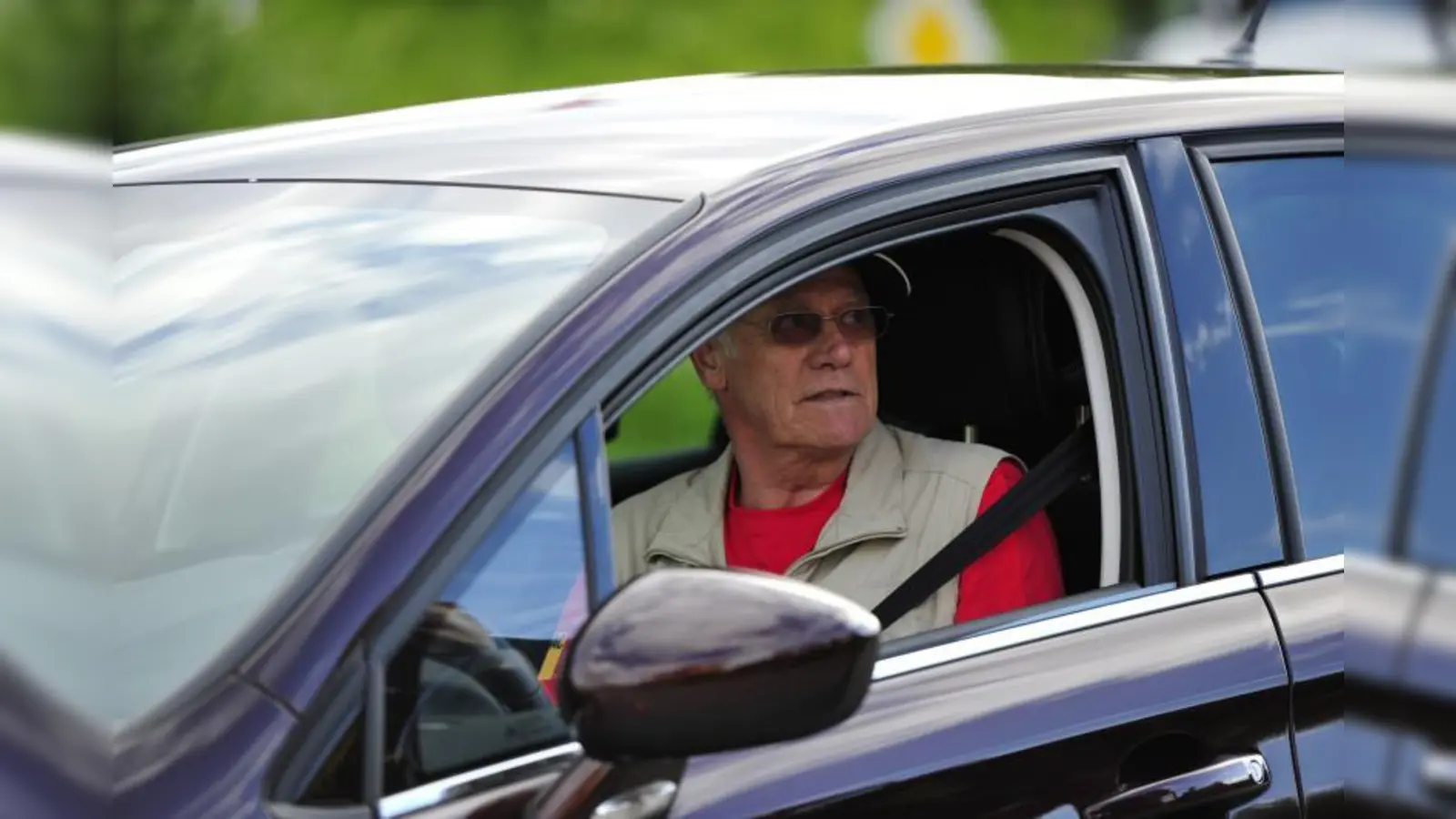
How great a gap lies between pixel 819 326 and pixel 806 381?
0.11m

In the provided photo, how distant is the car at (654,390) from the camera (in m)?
1.84

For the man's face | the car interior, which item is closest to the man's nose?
the man's face

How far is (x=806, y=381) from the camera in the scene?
119 inches

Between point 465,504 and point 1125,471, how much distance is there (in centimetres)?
90

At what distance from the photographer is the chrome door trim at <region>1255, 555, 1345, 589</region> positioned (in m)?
2.50

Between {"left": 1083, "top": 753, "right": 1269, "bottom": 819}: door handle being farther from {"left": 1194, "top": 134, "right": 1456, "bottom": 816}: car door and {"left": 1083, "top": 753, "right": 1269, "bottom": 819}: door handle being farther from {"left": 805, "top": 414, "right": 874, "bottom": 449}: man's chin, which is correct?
{"left": 805, "top": 414, "right": 874, "bottom": 449}: man's chin

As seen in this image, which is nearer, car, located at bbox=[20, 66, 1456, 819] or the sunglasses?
car, located at bbox=[20, 66, 1456, 819]

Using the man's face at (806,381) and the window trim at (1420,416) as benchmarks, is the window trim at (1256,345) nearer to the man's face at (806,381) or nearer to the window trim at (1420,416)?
the man's face at (806,381)

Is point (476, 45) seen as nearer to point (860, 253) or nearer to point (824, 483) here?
point (824, 483)

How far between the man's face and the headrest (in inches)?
4.1

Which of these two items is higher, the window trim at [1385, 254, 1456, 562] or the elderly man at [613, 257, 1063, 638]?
the elderly man at [613, 257, 1063, 638]

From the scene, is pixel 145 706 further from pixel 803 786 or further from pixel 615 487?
pixel 615 487

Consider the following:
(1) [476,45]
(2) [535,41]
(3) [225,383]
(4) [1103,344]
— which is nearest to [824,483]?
(4) [1103,344]

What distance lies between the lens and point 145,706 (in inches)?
72.2
